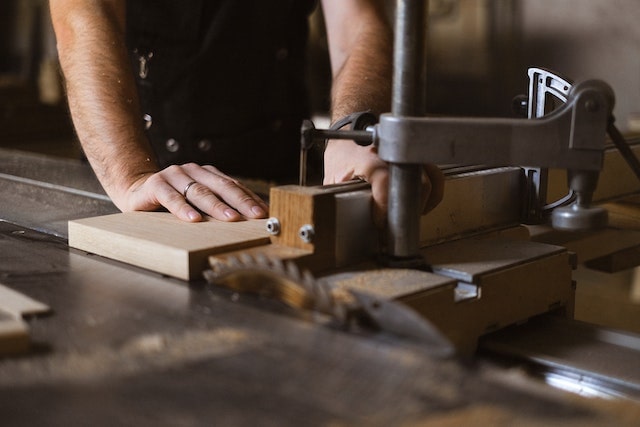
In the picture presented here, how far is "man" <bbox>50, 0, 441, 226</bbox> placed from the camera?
1.67m

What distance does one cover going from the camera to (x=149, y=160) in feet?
5.17

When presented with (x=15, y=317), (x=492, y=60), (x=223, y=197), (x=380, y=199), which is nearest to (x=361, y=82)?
(x=223, y=197)

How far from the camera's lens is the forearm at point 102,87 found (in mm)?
1578

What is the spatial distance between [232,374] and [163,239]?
0.42 metres

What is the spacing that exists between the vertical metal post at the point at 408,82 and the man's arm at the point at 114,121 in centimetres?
30

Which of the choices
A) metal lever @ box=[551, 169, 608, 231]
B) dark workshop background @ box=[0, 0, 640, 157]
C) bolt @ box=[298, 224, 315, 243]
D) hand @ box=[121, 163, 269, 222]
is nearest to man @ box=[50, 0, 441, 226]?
hand @ box=[121, 163, 269, 222]

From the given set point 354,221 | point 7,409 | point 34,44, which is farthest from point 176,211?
point 34,44

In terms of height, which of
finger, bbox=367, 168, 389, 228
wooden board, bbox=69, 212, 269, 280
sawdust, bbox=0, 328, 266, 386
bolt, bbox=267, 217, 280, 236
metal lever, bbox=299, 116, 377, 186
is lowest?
sawdust, bbox=0, 328, 266, 386

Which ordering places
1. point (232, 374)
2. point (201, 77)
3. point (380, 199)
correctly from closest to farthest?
point (232, 374) → point (380, 199) → point (201, 77)

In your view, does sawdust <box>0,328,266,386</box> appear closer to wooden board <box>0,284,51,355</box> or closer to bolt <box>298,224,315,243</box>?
wooden board <box>0,284,51,355</box>

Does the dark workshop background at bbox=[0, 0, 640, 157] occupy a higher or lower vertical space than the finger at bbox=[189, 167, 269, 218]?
higher

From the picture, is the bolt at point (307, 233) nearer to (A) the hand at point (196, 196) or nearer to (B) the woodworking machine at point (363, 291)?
(B) the woodworking machine at point (363, 291)

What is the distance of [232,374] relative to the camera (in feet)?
2.51

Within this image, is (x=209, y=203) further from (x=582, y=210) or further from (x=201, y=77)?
(x=201, y=77)
